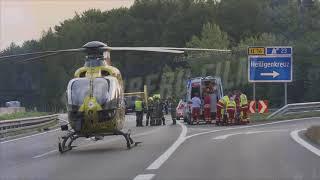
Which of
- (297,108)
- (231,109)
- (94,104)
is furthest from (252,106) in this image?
(94,104)

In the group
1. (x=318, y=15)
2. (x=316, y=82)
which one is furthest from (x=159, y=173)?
(x=318, y=15)

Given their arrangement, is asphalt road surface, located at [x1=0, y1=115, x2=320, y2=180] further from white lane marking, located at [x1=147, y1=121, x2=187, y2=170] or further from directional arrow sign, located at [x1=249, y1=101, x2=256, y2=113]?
directional arrow sign, located at [x1=249, y1=101, x2=256, y2=113]

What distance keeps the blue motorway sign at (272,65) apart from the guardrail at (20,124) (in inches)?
478

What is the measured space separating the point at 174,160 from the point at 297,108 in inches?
1048

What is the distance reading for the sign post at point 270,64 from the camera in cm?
3981

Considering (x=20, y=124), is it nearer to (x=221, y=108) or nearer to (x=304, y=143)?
(x=221, y=108)

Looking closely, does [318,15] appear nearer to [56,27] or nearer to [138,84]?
[138,84]

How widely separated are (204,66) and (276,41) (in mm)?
8624

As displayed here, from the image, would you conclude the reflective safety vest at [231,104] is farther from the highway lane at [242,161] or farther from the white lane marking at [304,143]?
the highway lane at [242,161]

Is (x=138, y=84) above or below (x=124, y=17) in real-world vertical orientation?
below

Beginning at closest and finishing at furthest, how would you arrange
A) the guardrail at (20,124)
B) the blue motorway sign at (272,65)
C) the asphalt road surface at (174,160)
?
the asphalt road surface at (174,160), the guardrail at (20,124), the blue motorway sign at (272,65)

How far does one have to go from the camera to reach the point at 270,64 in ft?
132

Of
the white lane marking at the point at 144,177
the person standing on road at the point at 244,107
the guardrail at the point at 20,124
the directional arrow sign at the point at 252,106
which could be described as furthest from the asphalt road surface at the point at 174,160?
the directional arrow sign at the point at 252,106

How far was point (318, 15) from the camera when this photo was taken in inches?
3403
